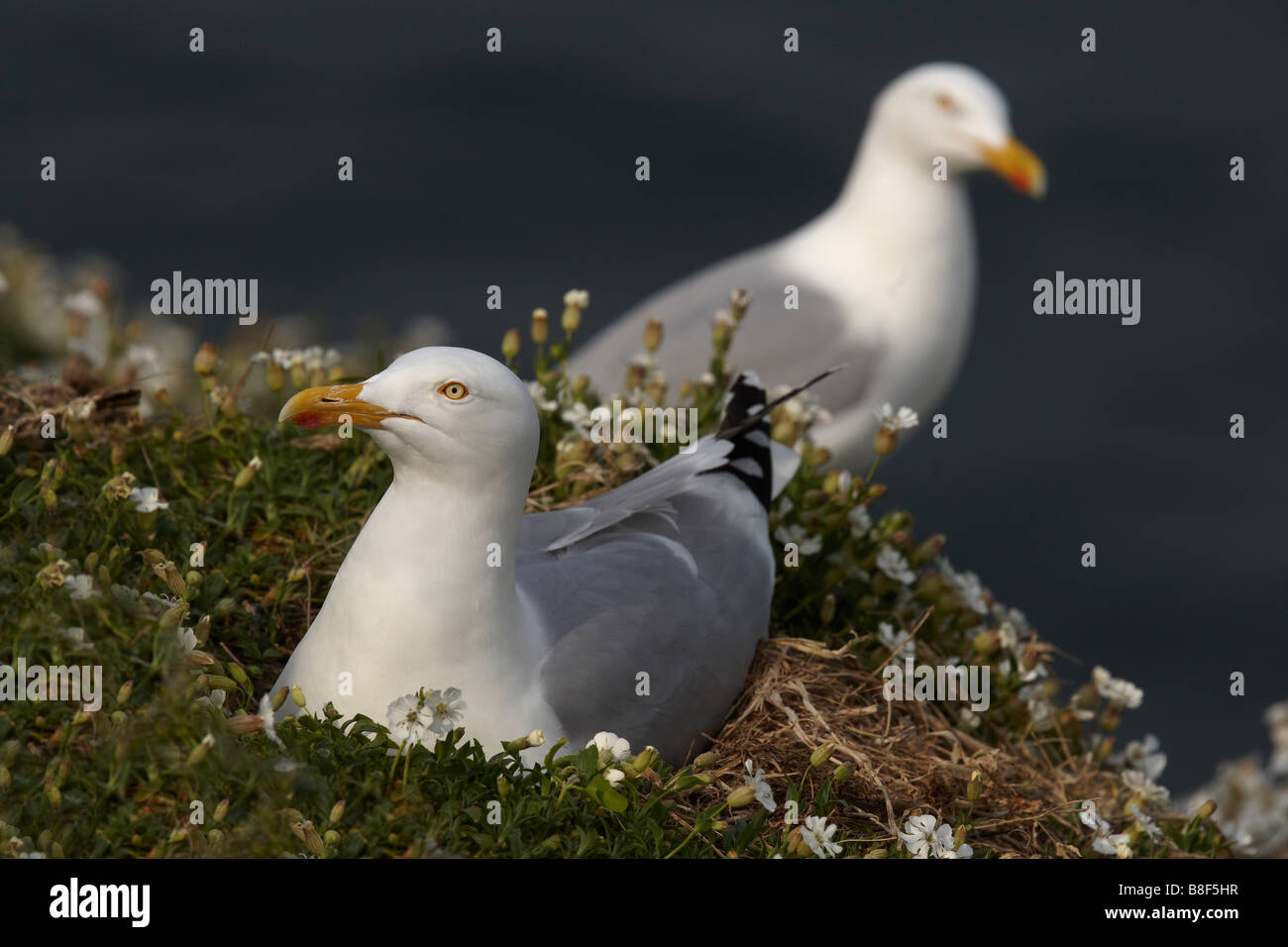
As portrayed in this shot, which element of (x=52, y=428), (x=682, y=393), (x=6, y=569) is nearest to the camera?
(x=6, y=569)

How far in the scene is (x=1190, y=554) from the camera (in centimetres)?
1150

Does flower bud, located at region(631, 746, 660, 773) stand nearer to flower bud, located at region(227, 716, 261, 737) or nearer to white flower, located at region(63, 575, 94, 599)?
flower bud, located at region(227, 716, 261, 737)

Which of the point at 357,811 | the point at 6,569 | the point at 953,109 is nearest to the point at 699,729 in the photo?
the point at 357,811

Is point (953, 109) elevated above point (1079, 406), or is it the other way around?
point (953, 109)

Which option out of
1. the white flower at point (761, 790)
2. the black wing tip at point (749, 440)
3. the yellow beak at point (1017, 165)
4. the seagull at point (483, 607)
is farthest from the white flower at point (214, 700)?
the yellow beak at point (1017, 165)

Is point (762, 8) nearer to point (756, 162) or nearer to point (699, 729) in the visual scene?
point (756, 162)

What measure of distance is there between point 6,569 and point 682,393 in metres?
2.43

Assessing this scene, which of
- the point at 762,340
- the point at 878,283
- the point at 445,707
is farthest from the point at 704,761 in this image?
the point at 878,283

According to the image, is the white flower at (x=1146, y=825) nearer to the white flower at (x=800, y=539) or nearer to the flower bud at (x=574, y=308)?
the white flower at (x=800, y=539)

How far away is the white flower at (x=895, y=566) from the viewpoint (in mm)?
5027

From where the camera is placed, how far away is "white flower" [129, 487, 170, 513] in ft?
13.6

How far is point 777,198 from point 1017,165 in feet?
16.4

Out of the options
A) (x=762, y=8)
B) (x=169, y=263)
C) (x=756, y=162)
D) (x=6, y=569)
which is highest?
(x=762, y=8)

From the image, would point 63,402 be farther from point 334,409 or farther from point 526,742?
point 526,742
